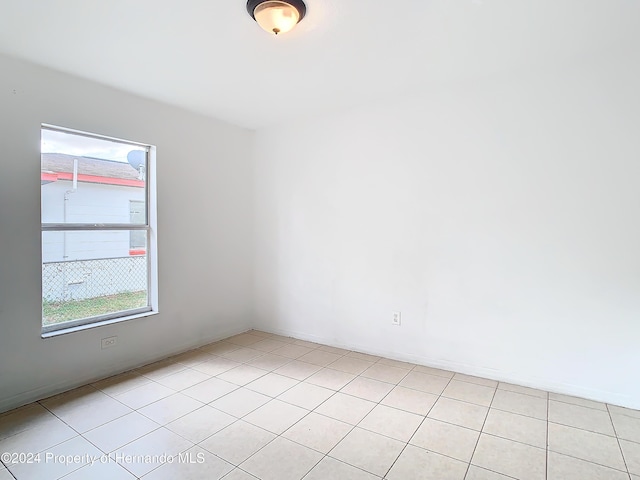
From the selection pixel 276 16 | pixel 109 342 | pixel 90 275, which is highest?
pixel 276 16

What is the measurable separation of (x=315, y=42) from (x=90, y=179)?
2.23 meters

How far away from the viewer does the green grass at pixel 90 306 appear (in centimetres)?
284

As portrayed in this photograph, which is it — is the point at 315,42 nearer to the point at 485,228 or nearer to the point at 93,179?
the point at 485,228

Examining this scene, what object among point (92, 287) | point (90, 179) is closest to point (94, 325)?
point (92, 287)

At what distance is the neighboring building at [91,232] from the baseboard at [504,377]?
213cm

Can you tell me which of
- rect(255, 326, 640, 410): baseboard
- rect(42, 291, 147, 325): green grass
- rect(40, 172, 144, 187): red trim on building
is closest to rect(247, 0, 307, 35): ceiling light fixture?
rect(40, 172, 144, 187): red trim on building

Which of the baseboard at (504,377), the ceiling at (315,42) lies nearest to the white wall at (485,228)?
the baseboard at (504,377)

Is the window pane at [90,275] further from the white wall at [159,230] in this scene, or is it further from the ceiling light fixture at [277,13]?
the ceiling light fixture at [277,13]

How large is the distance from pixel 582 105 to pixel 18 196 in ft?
13.7

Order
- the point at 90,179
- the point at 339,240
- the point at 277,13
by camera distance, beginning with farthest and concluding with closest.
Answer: the point at 339,240, the point at 90,179, the point at 277,13

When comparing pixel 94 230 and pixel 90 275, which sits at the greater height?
pixel 94 230

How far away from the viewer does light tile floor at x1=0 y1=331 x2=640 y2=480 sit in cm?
191

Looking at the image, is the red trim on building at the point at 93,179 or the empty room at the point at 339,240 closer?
the empty room at the point at 339,240

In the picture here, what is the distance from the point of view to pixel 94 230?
310 cm
